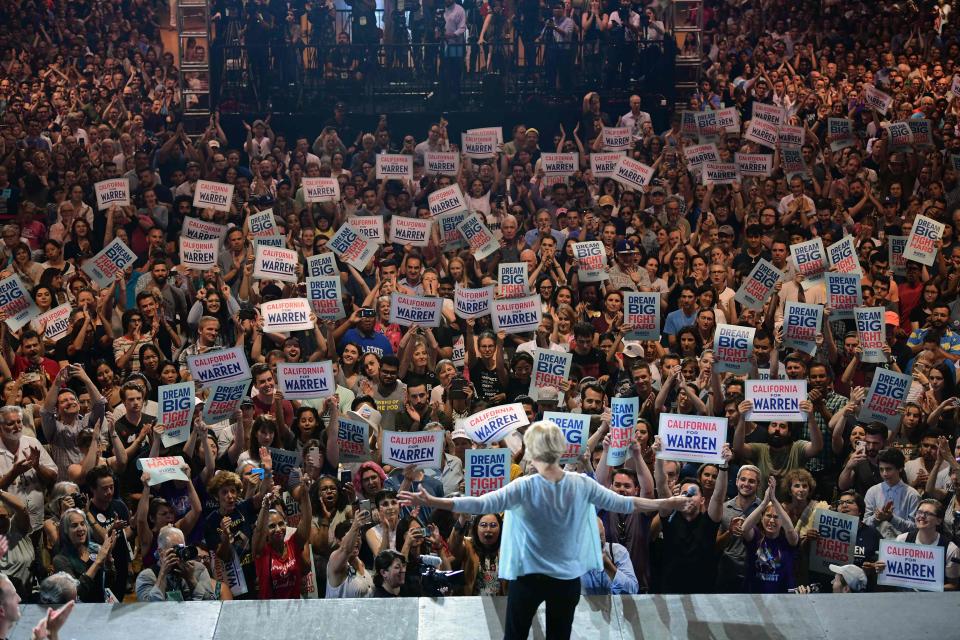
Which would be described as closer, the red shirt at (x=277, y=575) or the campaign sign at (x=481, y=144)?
the red shirt at (x=277, y=575)

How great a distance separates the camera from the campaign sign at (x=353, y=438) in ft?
29.3

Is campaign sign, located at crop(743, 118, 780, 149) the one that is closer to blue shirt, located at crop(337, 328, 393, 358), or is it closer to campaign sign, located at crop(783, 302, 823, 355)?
campaign sign, located at crop(783, 302, 823, 355)

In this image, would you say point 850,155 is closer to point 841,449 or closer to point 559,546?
point 841,449

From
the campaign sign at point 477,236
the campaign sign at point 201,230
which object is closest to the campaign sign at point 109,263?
the campaign sign at point 201,230

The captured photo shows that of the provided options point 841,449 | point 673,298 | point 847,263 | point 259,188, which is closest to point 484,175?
point 259,188

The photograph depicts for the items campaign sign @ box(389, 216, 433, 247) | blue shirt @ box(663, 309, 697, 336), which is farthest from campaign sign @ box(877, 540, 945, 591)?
campaign sign @ box(389, 216, 433, 247)

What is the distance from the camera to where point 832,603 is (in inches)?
280

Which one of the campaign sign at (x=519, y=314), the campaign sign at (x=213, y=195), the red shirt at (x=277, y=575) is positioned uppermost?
the campaign sign at (x=213, y=195)

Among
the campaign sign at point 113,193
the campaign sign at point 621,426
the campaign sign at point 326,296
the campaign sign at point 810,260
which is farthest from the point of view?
the campaign sign at point 113,193

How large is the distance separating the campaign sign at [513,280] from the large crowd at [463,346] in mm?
70

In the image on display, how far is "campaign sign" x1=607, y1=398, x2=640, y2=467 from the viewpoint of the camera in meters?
8.40

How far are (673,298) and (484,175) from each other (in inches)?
126

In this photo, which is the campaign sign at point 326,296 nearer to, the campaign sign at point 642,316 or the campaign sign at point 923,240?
the campaign sign at point 642,316

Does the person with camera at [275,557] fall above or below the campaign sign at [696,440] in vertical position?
below
